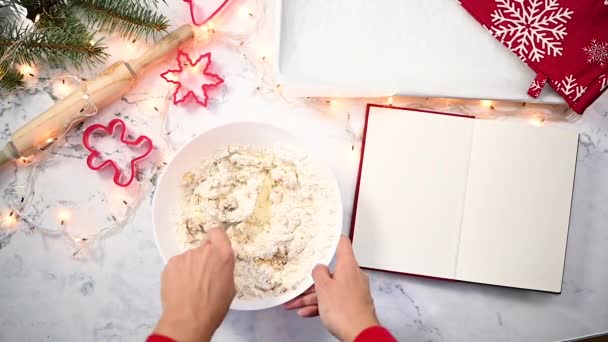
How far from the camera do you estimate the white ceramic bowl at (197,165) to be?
804 millimetres

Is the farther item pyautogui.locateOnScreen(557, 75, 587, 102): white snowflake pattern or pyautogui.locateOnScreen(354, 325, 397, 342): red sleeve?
pyautogui.locateOnScreen(557, 75, 587, 102): white snowflake pattern

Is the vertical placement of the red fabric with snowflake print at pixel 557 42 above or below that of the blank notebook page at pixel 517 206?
above

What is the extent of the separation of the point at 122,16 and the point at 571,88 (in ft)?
2.41

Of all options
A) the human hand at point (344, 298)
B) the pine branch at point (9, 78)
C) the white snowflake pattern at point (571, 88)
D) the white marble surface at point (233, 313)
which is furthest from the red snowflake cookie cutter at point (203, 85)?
the white snowflake pattern at point (571, 88)

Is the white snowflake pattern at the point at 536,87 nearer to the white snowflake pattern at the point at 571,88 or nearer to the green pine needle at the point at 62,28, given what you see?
the white snowflake pattern at the point at 571,88

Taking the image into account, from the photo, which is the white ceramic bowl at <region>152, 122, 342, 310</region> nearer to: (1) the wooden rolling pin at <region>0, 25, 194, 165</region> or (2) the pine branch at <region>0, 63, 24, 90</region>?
(1) the wooden rolling pin at <region>0, 25, 194, 165</region>

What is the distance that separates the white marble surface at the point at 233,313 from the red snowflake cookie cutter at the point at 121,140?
0.06 feet

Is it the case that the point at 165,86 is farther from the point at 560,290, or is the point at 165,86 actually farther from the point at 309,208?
the point at 560,290

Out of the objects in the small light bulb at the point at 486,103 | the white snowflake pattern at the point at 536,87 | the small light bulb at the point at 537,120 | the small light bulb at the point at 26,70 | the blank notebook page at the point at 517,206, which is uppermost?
the white snowflake pattern at the point at 536,87

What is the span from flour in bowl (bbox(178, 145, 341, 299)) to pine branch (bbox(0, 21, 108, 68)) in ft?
0.87

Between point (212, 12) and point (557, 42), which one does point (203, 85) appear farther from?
point (557, 42)

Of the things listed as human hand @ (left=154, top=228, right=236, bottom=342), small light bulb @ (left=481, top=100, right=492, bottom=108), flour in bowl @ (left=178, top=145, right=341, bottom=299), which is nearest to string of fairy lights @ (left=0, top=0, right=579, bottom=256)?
small light bulb @ (left=481, top=100, right=492, bottom=108)

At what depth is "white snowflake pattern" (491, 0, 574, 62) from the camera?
34.9 inches

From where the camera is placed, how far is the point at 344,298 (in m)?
0.73
